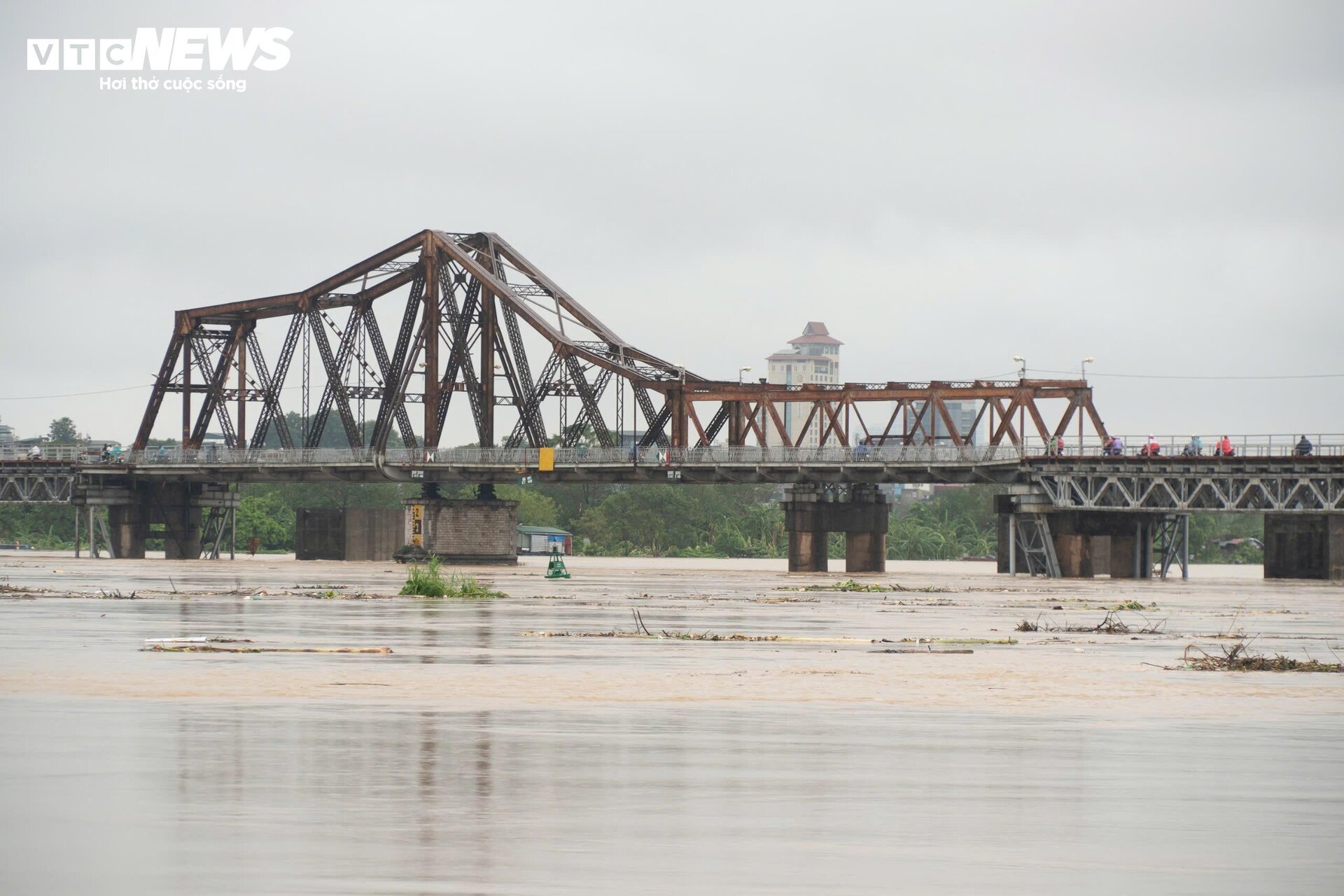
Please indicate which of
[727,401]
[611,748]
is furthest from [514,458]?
[611,748]

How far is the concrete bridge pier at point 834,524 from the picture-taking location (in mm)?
A: 112250

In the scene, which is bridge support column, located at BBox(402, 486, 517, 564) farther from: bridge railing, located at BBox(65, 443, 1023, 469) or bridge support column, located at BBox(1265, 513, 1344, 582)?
bridge support column, located at BBox(1265, 513, 1344, 582)

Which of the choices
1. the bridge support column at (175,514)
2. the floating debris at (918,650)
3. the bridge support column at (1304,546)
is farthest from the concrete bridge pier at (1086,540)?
the bridge support column at (175,514)

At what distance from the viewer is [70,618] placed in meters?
41.2

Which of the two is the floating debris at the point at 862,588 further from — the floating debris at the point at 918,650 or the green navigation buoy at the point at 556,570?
the floating debris at the point at 918,650

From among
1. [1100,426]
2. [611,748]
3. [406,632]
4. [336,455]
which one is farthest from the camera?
[336,455]

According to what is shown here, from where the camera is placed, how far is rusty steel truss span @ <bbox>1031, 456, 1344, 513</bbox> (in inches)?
3492

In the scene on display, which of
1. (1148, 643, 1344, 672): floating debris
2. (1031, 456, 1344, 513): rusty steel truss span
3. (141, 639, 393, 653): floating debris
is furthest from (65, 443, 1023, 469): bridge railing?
(141, 639, 393, 653): floating debris

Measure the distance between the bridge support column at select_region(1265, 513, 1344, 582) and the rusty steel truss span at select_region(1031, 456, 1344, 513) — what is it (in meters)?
2.40

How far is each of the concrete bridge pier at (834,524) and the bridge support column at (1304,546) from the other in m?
23.3

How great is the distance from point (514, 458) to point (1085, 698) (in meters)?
97.6

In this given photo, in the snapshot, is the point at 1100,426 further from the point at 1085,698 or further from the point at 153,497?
the point at 1085,698

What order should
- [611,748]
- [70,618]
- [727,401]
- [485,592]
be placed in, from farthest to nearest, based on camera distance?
[727,401] → [485,592] → [70,618] → [611,748]

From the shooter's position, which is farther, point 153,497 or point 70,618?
point 153,497
